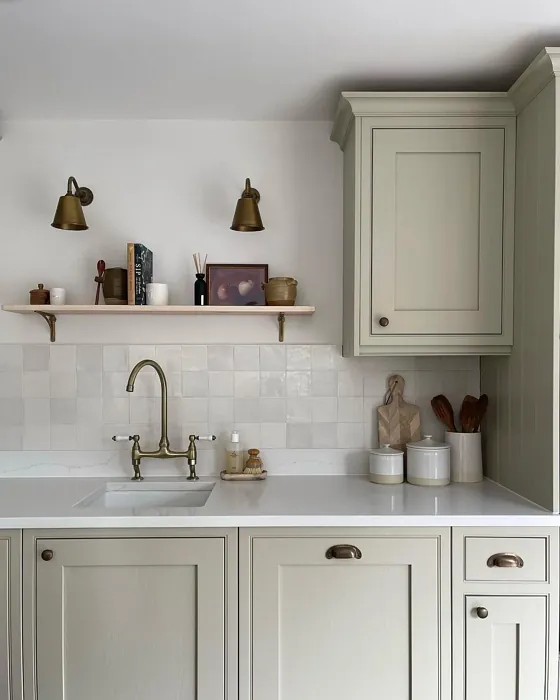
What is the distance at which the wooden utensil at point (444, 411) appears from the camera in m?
2.46

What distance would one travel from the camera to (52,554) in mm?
1863

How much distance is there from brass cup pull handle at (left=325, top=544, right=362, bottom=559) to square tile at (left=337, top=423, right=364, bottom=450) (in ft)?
2.21

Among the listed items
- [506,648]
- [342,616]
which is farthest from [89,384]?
[506,648]

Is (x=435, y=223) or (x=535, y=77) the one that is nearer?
(x=535, y=77)

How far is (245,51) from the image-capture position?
195 centimetres

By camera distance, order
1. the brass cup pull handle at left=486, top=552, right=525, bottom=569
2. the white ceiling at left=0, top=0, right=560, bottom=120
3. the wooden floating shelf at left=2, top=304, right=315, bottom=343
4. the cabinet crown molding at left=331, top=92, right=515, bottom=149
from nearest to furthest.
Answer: the white ceiling at left=0, top=0, right=560, bottom=120, the brass cup pull handle at left=486, top=552, right=525, bottom=569, the cabinet crown molding at left=331, top=92, right=515, bottom=149, the wooden floating shelf at left=2, top=304, right=315, bottom=343

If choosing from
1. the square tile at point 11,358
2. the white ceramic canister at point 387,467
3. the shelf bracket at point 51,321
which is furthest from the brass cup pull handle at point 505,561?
the square tile at point 11,358

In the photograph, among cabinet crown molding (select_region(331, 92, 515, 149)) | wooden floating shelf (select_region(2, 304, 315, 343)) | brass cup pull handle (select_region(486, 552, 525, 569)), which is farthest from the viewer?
wooden floating shelf (select_region(2, 304, 315, 343))

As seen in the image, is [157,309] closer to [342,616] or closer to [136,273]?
[136,273]

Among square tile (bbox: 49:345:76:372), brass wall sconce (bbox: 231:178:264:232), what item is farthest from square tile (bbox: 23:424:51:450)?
brass wall sconce (bbox: 231:178:264:232)

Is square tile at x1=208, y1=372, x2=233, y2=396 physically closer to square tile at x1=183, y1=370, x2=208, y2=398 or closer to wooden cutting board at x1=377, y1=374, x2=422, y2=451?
square tile at x1=183, y1=370, x2=208, y2=398

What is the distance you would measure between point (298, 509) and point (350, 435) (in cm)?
63

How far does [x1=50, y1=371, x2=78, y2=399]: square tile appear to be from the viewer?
248 cm

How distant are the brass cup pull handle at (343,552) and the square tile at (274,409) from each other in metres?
0.73
